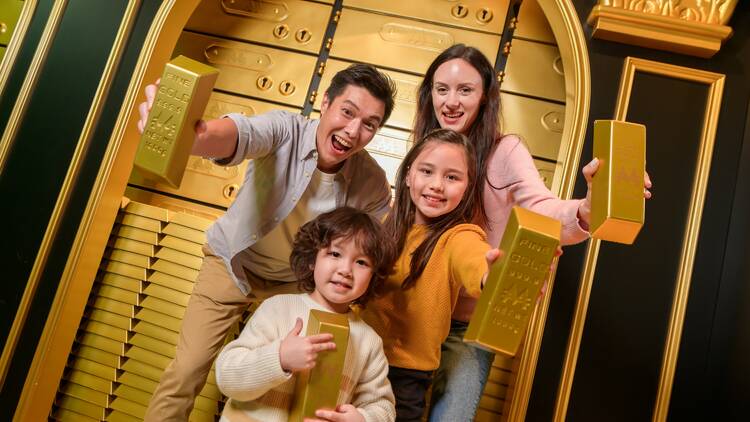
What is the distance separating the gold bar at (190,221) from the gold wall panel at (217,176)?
12.5 inches

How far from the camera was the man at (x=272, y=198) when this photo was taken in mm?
2031

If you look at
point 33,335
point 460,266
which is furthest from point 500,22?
point 33,335

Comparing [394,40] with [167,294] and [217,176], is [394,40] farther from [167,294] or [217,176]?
[167,294]

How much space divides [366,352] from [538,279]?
437 millimetres

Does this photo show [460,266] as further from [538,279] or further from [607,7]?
[607,7]

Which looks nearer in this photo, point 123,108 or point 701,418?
point 701,418

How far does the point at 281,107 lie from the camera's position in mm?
3252

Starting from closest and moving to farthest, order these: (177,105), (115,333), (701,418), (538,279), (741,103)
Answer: (538,279), (177,105), (701,418), (741,103), (115,333)

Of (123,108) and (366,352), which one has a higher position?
(123,108)

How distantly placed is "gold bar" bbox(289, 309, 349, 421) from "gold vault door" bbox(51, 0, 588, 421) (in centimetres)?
116

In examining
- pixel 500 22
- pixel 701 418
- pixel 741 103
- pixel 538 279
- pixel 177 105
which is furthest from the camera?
pixel 500 22

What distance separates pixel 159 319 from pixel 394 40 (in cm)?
155

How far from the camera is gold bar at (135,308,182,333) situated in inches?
111

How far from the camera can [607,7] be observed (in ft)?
8.61
